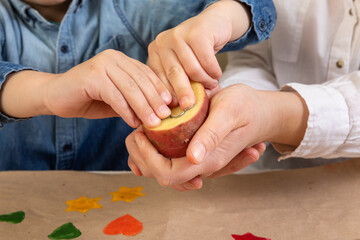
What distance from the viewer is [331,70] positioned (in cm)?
89

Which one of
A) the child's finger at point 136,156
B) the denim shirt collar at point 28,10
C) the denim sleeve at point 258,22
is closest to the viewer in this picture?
the child's finger at point 136,156

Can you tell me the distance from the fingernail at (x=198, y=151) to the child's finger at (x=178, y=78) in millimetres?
69

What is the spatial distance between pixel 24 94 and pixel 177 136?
0.28 m

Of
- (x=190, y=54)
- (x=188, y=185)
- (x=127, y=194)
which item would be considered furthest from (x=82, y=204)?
(x=190, y=54)

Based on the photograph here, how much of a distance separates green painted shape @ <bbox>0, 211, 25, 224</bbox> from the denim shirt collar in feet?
1.44

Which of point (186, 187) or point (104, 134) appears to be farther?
point (104, 134)

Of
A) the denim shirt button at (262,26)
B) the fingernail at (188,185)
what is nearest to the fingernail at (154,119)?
the fingernail at (188,185)

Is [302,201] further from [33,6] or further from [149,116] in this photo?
[33,6]

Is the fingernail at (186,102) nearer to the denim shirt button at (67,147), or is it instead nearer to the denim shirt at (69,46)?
the denim shirt at (69,46)

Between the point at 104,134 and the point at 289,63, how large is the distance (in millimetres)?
495

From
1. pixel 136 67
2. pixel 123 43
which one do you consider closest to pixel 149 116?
pixel 136 67

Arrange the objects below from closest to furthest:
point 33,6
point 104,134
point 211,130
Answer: point 211,130
point 33,6
point 104,134

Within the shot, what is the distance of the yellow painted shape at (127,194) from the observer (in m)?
0.66

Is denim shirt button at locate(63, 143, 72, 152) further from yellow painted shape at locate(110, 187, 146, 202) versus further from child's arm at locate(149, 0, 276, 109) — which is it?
child's arm at locate(149, 0, 276, 109)
